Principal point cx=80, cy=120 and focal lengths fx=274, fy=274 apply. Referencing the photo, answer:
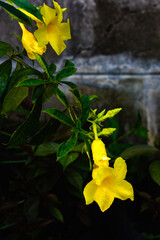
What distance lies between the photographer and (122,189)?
468 mm

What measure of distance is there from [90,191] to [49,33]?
0.27 m

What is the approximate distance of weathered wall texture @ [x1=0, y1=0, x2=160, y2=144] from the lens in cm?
119

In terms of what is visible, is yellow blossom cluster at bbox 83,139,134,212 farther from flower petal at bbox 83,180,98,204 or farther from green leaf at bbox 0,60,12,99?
green leaf at bbox 0,60,12,99

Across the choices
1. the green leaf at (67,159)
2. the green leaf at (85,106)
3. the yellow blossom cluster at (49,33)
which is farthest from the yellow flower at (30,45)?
the green leaf at (67,159)

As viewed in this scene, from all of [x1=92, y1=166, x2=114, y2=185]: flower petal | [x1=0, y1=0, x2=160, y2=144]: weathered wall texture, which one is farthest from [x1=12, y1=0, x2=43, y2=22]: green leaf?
[x1=0, y1=0, x2=160, y2=144]: weathered wall texture

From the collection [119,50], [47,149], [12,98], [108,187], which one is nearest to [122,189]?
[108,187]

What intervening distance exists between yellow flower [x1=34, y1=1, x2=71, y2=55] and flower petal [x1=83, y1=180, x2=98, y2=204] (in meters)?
0.23

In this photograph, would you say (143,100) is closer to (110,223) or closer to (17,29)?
(110,223)

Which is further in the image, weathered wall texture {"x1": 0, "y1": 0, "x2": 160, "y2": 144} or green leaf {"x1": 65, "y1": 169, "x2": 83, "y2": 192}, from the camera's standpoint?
weathered wall texture {"x1": 0, "y1": 0, "x2": 160, "y2": 144}

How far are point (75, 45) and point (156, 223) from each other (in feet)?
2.69

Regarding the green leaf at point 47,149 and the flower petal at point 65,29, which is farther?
the green leaf at point 47,149

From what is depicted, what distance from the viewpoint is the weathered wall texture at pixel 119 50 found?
119cm

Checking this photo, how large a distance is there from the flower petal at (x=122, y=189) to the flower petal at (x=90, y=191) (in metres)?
0.04

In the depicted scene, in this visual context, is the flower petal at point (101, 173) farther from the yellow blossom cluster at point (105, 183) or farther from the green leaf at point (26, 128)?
the green leaf at point (26, 128)
